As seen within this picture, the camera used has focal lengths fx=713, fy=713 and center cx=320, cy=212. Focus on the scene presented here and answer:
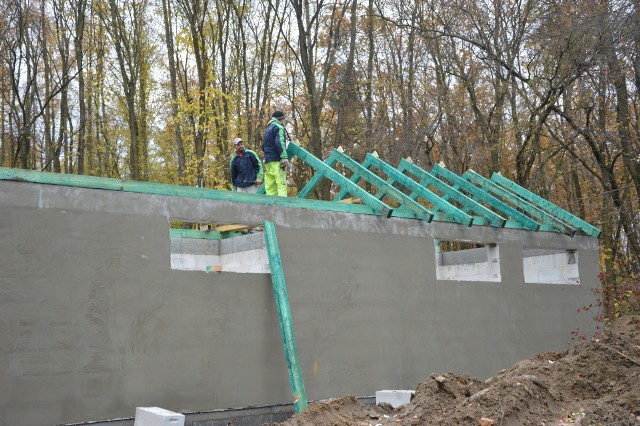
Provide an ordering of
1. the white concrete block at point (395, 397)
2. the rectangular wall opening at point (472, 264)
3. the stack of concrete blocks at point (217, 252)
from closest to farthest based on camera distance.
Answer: the white concrete block at point (395, 397) < the stack of concrete blocks at point (217, 252) < the rectangular wall opening at point (472, 264)

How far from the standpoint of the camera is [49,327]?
25.3ft

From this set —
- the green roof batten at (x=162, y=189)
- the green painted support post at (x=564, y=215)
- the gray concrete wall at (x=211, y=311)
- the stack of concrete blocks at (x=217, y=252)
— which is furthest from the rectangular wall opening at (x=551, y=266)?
the stack of concrete blocks at (x=217, y=252)

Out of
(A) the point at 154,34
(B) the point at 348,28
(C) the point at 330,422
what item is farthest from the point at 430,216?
(A) the point at 154,34

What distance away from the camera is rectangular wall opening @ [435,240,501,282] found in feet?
41.3

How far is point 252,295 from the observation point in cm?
948

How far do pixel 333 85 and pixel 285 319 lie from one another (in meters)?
12.8

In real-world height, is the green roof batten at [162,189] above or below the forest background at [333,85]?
below

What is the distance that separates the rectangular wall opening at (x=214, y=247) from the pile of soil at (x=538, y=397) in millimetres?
4323

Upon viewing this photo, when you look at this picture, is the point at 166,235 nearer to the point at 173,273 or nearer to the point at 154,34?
the point at 173,273

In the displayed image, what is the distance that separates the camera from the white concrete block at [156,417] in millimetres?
7172

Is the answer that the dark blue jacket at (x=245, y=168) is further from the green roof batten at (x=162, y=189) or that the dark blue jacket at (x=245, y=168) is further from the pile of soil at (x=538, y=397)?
the pile of soil at (x=538, y=397)

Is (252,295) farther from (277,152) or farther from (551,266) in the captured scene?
(551,266)

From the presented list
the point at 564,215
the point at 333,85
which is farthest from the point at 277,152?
the point at 333,85

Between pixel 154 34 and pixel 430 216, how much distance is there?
14375 millimetres
